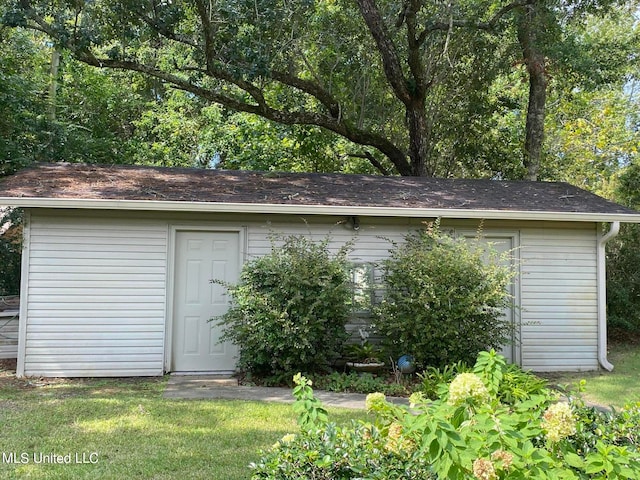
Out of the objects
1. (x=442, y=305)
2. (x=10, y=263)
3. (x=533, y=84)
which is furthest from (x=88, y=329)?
(x=533, y=84)

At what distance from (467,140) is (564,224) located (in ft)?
23.4

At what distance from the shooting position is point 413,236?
8.04m

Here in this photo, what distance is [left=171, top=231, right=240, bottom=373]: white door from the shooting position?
303 inches

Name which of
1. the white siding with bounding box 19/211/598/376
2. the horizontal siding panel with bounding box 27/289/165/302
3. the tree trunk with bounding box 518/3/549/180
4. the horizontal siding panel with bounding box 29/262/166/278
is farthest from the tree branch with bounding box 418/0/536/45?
the horizontal siding panel with bounding box 27/289/165/302

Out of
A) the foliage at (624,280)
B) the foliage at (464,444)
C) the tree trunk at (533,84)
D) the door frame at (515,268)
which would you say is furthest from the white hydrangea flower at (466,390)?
the tree trunk at (533,84)

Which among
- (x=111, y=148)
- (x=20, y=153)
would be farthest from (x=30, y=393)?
(x=111, y=148)

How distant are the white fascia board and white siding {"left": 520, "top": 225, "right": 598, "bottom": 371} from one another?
1.85 ft

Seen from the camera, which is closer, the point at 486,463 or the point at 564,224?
the point at 486,463

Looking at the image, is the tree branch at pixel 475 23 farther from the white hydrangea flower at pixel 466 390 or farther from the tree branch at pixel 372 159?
the white hydrangea flower at pixel 466 390

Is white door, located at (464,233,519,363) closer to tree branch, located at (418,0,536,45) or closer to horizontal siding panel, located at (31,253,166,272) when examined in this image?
horizontal siding panel, located at (31,253,166,272)

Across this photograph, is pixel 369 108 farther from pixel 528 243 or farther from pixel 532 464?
pixel 532 464

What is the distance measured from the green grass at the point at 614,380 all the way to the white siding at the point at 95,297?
5.55 meters

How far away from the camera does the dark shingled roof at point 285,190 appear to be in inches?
294

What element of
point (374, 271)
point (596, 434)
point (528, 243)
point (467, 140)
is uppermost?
point (467, 140)
